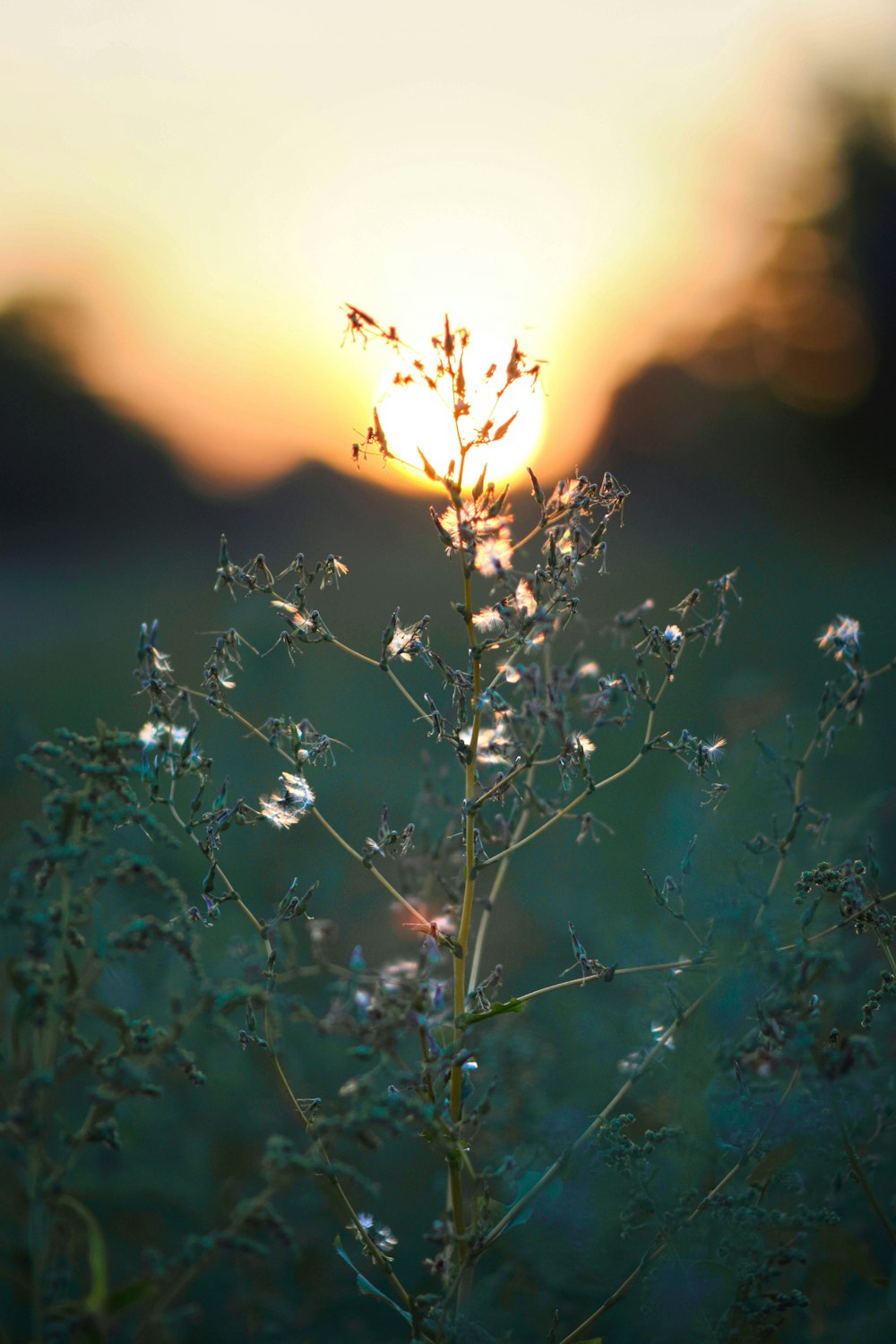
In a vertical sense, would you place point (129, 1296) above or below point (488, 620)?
below

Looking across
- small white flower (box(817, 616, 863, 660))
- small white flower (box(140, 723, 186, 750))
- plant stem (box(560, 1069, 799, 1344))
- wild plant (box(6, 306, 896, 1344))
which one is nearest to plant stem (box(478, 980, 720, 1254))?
wild plant (box(6, 306, 896, 1344))

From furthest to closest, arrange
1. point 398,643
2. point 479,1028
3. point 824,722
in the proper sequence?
point 479,1028, point 398,643, point 824,722

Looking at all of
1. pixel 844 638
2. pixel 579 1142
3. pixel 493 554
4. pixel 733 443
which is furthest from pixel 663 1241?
pixel 733 443

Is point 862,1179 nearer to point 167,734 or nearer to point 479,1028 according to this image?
point 479,1028

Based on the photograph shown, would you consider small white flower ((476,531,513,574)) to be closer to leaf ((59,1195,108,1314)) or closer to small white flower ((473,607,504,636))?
small white flower ((473,607,504,636))

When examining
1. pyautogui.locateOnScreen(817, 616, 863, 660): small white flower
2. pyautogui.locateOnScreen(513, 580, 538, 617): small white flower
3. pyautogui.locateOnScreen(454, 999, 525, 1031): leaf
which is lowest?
pyautogui.locateOnScreen(454, 999, 525, 1031): leaf

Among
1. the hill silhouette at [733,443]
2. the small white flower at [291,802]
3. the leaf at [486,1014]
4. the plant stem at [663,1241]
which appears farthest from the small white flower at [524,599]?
the hill silhouette at [733,443]

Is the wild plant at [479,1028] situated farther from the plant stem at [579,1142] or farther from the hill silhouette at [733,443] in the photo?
the hill silhouette at [733,443]

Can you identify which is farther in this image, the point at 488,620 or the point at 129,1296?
the point at 488,620

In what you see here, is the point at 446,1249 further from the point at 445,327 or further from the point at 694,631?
the point at 445,327
